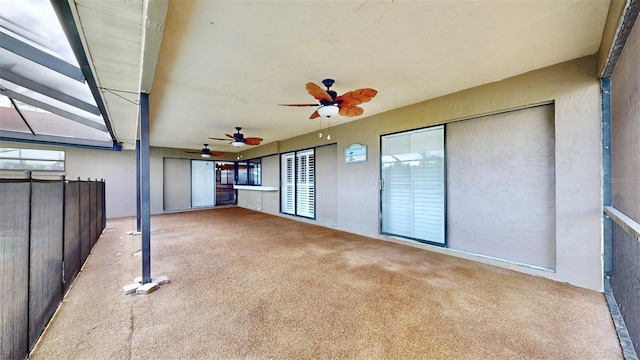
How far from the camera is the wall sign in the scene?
5100 millimetres

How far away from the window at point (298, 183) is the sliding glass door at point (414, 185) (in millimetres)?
2581

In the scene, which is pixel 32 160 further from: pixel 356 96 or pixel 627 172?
pixel 627 172

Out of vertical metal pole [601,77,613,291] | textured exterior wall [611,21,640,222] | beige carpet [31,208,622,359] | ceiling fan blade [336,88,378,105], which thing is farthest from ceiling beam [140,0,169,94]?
vertical metal pole [601,77,613,291]

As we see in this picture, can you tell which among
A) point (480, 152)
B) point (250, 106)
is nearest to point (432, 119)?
point (480, 152)

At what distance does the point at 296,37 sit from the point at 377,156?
3.06 metres

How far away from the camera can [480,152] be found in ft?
11.5

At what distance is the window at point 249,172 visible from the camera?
377 inches

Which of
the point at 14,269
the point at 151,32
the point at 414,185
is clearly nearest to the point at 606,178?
the point at 414,185

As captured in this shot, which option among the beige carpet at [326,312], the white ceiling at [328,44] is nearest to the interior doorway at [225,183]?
the white ceiling at [328,44]

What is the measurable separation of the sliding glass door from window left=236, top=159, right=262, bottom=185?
599cm

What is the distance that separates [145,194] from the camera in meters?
2.86

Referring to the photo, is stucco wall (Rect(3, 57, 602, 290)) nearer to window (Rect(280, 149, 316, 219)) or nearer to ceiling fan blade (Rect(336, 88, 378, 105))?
ceiling fan blade (Rect(336, 88, 378, 105))

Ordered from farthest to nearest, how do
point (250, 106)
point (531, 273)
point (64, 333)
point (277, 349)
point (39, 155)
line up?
1. point (39, 155)
2. point (250, 106)
3. point (531, 273)
4. point (64, 333)
5. point (277, 349)

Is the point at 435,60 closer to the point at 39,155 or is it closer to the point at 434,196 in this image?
the point at 434,196
